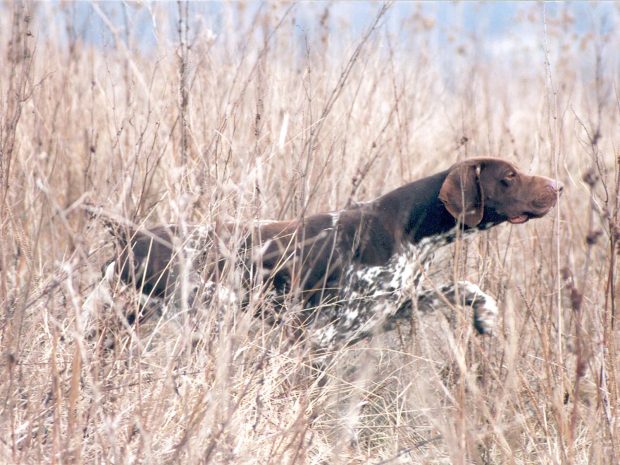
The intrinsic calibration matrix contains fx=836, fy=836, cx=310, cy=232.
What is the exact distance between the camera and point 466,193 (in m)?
3.46

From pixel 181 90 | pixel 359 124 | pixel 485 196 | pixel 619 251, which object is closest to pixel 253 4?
pixel 359 124

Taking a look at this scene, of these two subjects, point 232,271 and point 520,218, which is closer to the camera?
point 232,271

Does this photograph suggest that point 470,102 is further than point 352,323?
Yes

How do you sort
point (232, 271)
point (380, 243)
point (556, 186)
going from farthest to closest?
point (380, 243) → point (556, 186) → point (232, 271)

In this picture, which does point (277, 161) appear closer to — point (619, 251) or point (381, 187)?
point (381, 187)

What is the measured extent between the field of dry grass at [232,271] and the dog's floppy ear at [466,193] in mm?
144

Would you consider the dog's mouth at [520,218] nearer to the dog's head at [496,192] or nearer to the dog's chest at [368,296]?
the dog's head at [496,192]

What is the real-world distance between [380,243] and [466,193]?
0.42 meters

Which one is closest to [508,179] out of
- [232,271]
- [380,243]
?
[380,243]

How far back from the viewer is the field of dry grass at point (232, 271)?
2.40m

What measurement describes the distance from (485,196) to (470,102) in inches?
55.0

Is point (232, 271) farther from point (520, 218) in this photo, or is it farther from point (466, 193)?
point (520, 218)

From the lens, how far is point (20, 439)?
2.35 m

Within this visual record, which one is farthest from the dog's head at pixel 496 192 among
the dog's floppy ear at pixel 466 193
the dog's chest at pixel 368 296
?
the dog's chest at pixel 368 296
